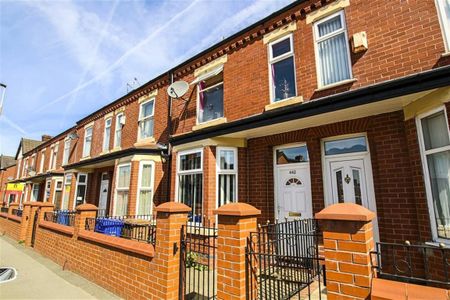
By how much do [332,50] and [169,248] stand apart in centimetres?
565

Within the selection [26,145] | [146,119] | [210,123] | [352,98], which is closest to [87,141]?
[146,119]

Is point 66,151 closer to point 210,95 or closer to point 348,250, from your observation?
point 210,95

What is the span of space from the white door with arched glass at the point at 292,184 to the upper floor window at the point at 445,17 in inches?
132

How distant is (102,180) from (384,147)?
12371 millimetres

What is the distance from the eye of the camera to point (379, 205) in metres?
5.16

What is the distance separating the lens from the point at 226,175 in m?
7.59

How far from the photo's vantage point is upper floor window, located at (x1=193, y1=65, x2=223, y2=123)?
8555 millimetres

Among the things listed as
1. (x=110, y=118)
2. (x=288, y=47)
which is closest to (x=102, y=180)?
(x=110, y=118)

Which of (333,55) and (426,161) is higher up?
(333,55)

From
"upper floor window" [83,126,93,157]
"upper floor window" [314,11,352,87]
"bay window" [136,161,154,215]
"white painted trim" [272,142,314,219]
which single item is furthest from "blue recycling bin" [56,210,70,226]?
"upper floor window" [314,11,352,87]

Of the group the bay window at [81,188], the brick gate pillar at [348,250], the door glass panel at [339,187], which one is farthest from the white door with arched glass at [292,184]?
the bay window at [81,188]

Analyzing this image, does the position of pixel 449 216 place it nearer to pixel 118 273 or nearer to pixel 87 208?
pixel 118 273

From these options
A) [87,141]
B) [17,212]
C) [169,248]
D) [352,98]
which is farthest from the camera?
[87,141]

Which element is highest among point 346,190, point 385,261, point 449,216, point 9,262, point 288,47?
point 288,47
